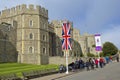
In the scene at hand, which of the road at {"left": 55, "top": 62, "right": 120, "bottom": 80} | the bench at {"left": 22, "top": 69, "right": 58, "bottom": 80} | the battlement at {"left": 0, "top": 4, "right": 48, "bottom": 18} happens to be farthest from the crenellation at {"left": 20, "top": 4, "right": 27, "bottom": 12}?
the road at {"left": 55, "top": 62, "right": 120, "bottom": 80}

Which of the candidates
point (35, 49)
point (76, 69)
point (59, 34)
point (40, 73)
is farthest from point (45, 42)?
point (40, 73)

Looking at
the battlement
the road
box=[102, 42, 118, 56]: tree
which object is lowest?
the road

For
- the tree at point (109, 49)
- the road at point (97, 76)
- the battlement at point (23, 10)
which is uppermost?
the battlement at point (23, 10)

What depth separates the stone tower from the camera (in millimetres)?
54094

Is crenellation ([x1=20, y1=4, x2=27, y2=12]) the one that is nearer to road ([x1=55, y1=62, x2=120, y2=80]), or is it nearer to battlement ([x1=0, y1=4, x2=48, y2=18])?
battlement ([x1=0, y1=4, x2=48, y2=18])

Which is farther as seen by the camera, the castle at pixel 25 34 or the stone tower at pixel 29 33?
the stone tower at pixel 29 33

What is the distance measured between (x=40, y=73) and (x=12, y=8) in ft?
114

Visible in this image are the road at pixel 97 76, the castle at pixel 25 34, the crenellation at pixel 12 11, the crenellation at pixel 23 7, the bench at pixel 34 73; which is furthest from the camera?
the crenellation at pixel 12 11

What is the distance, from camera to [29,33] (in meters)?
55.3

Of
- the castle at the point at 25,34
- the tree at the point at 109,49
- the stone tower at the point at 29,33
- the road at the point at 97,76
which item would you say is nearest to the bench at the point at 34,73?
the road at the point at 97,76

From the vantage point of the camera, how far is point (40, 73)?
25.8 meters

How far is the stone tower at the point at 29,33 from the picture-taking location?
54094 mm

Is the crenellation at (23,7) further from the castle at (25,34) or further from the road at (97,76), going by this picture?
→ the road at (97,76)

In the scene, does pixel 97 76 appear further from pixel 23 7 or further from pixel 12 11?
pixel 12 11
